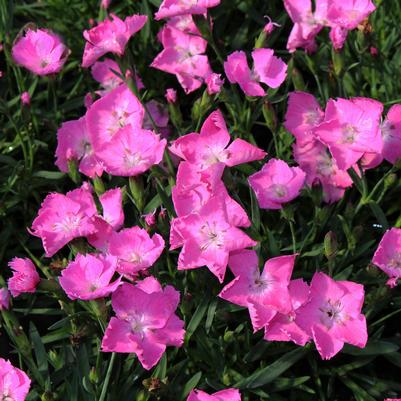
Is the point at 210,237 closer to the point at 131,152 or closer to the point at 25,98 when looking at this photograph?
the point at 131,152

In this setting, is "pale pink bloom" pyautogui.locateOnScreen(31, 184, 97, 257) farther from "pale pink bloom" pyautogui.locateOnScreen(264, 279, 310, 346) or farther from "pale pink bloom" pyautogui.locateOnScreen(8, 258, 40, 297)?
"pale pink bloom" pyautogui.locateOnScreen(264, 279, 310, 346)

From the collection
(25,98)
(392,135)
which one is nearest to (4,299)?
(25,98)

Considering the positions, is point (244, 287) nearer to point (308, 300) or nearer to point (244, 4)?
point (308, 300)

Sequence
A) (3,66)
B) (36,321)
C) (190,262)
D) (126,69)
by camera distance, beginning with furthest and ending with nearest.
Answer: (3,66) → (36,321) → (126,69) → (190,262)

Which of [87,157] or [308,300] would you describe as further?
[87,157]

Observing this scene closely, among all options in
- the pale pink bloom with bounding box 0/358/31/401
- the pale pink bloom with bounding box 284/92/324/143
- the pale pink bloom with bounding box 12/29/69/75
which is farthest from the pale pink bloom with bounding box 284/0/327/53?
the pale pink bloom with bounding box 0/358/31/401

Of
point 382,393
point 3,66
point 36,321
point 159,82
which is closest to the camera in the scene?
point 382,393

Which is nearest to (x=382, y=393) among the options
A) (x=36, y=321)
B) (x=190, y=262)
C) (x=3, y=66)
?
(x=190, y=262)
